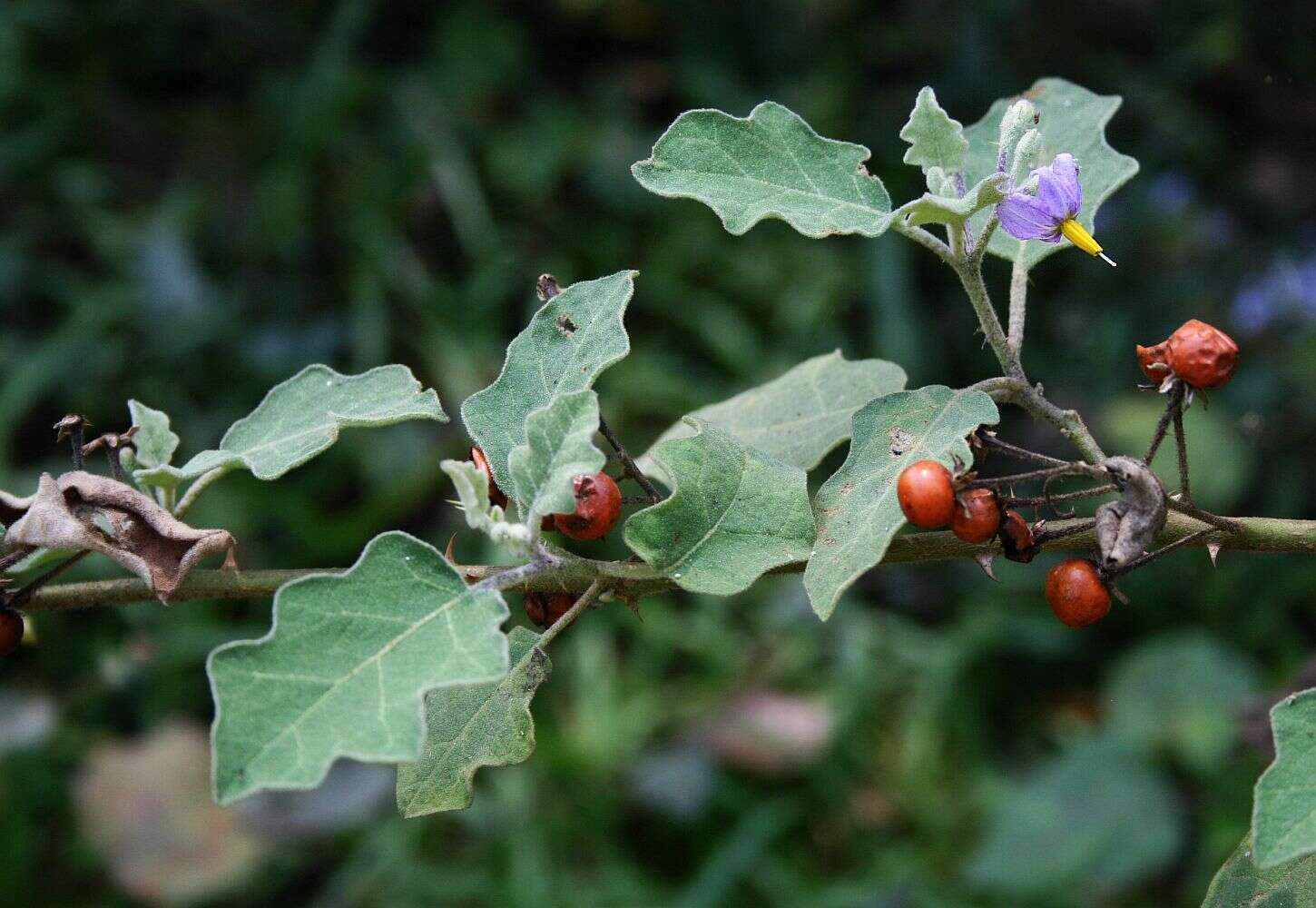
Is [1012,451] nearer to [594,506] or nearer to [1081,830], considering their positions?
[594,506]

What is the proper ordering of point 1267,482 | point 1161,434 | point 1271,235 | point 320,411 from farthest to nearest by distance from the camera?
point 1271,235 < point 1267,482 < point 320,411 < point 1161,434

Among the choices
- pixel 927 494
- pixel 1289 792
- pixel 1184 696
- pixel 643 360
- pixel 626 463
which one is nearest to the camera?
pixel 1289 792

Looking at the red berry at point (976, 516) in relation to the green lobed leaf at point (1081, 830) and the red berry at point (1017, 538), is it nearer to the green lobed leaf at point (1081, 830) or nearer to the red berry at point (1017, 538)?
the red berry at point (1017, 538)

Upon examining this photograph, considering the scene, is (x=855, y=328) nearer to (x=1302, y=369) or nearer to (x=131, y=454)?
(x=1302, y=369)

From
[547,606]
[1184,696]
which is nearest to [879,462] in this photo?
[547,606]

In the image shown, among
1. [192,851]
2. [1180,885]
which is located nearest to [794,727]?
[1180,885]

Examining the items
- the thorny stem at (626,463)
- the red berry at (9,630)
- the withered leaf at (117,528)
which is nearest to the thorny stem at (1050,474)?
the thorny stem at (626,463)
